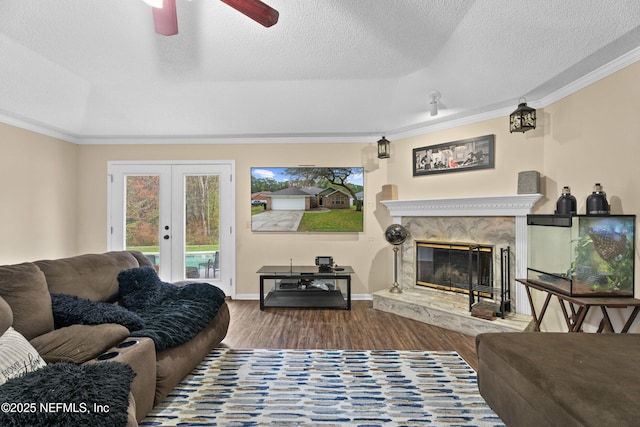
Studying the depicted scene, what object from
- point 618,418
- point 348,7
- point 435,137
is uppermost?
point 348,7

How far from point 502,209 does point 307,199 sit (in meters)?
2.56

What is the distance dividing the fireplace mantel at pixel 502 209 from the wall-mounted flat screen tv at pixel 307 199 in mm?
948

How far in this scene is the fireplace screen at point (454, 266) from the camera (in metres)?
3.49

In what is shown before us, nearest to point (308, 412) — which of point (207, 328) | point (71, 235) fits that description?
point (207, 328)

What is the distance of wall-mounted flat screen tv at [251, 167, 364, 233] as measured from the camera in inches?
177

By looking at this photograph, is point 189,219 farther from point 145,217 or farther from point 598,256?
point 598,256

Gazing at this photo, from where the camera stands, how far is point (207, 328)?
2600 millimetres

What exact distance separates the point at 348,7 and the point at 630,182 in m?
2.58

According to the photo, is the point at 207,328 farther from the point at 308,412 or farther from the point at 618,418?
the point at 618,418

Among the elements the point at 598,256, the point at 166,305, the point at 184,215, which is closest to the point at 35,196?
the point at 184,215

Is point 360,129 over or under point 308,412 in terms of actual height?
over

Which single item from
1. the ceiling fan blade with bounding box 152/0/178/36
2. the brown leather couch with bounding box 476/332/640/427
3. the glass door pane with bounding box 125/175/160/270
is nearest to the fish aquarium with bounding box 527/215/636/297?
the brown leather couch with bounding box 476/332/640/427

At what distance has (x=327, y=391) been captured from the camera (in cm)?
214

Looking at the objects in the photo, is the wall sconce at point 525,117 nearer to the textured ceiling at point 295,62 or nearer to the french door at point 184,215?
the textured ceiling at point 295,62
